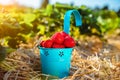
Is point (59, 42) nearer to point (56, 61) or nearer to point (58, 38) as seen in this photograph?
point (58, 38)

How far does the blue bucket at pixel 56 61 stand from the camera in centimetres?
→ 350

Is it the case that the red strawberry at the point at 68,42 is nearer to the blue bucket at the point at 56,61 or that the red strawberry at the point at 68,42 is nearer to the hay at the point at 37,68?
the blue bucket at the point at 56,61

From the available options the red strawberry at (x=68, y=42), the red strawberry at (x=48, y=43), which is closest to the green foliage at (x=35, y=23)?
the red strawberry at (x=48, y=43)

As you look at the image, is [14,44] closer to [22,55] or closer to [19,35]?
[19,35]

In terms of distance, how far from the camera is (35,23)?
5.77m

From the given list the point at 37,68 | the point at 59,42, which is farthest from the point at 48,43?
the point at 37,68

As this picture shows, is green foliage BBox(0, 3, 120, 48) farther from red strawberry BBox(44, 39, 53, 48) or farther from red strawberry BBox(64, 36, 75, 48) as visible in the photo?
red strawberry BBox(64, 36, 75, 48)

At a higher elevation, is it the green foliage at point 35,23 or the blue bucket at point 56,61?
the green foliage at point 35,23

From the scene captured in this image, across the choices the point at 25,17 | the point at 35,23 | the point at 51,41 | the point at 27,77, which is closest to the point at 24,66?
the point at 27,77

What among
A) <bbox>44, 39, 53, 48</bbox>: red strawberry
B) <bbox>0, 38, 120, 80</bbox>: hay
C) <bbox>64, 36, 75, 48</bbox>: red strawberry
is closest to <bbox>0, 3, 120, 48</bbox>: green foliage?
<bbox>0, 38, 120, 80</bbox>: hay

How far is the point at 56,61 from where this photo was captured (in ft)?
11.6

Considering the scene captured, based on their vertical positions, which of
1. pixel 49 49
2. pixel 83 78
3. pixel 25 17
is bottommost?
pixel 83 78

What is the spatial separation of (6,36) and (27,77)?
3.49ft

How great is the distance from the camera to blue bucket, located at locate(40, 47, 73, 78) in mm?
3496
